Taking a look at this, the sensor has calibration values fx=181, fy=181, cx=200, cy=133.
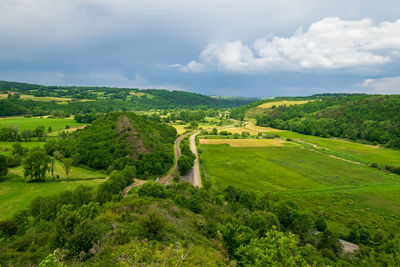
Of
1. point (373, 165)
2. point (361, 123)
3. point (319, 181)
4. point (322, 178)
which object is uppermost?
point (361, 123)

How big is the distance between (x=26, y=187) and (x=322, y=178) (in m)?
94.4

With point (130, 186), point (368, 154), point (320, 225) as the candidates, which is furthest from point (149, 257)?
point (368, 154)

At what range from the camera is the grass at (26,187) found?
3920 centimetres

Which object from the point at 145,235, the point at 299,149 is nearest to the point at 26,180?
the point at 145,235

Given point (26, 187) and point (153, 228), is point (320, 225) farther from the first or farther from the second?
point (26, 187)

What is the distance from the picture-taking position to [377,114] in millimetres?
148500

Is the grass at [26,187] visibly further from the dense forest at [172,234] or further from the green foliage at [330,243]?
the green foliage at [330,243]

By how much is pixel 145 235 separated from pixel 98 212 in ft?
40.5

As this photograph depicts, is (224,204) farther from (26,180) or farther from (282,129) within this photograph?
(282,129)

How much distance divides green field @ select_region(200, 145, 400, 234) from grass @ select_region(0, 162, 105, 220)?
139 feet

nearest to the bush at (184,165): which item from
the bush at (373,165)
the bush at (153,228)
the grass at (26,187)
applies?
the grass at (26,187)

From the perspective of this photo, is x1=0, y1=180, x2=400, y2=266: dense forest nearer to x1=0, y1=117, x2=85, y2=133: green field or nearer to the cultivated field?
the cultivated field

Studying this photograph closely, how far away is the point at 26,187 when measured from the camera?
46.9 m

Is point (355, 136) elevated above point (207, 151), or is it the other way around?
point (355, 136)
